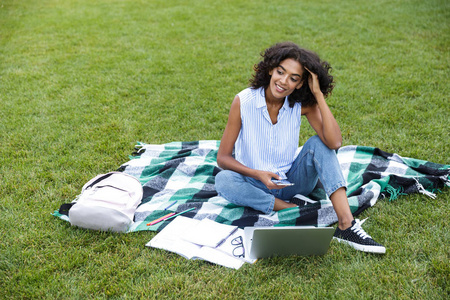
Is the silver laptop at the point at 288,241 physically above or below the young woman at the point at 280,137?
below

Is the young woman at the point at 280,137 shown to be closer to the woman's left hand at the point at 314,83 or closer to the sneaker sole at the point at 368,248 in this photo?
the woman's left hand at the point at 314,83

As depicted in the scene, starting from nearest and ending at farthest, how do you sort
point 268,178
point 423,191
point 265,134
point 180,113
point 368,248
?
point 368,248 < point 268,178 < point 265,134 < point 423,191 < point 180,113

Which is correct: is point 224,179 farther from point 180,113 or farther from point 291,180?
point 180,113

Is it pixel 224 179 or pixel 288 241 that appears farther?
pixel 224 179

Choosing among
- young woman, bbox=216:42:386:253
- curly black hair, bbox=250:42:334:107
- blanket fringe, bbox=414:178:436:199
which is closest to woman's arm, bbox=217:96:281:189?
young woman, bbox=216:42:386:253

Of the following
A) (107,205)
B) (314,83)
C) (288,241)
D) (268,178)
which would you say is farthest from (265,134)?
(107,205)

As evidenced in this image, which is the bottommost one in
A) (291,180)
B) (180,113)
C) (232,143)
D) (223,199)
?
(223,199)

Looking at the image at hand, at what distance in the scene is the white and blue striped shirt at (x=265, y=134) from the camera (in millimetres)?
3205

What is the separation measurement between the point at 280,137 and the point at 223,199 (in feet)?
2.50

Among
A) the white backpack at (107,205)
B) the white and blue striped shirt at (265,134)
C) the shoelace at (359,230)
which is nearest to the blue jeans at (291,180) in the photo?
the white and blue striped shirt at (265,134)

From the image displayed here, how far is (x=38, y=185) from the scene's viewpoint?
3732 millimetres

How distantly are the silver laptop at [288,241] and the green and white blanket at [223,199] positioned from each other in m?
0.43

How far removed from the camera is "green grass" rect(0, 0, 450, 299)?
8.68 feet

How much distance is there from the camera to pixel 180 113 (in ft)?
17.5
